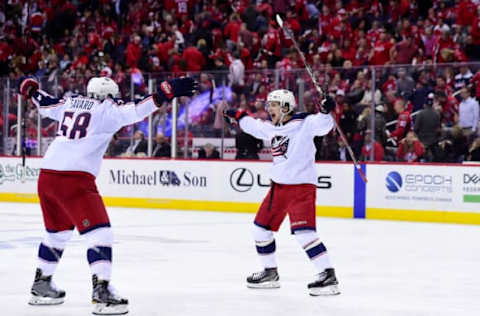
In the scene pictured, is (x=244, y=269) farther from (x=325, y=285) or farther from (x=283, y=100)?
(x=283, y=100)

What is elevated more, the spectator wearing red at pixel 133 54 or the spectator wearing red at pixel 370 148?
the spectator wearing red at pixel 133 54

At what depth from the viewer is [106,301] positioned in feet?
19.4

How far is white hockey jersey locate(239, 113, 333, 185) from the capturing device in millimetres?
7230

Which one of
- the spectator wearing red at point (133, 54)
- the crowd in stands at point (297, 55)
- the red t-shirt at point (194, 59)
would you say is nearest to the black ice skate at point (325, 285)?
the crowd in stands at point (297, 55)

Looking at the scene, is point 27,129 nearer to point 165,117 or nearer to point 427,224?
point 165,117

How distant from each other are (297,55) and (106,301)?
456 inches

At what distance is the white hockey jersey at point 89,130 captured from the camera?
610cm

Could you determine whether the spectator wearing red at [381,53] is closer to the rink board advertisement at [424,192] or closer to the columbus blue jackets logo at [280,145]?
the rink board advertisement at [424,192]

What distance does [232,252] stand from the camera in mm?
9727

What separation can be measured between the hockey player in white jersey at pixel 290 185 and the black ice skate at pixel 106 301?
1581 millimetres

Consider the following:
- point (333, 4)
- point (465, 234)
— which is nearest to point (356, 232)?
point (465, 234)

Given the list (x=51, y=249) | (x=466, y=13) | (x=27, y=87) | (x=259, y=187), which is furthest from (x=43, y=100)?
(x=466, y=13)

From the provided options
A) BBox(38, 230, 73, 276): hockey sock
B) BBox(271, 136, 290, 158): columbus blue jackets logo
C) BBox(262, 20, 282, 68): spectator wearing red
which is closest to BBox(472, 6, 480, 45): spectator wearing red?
BBox(262, 20, 282, 68): spectator wearing red

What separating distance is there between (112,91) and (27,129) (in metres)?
11.2
